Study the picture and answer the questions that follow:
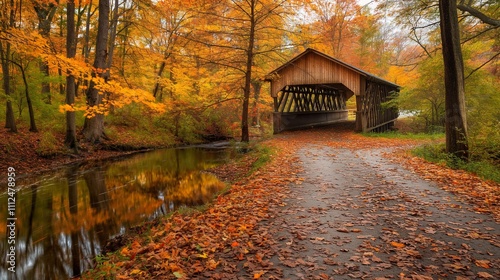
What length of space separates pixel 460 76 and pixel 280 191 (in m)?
6.89

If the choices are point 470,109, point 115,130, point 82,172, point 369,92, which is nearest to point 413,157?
point 470,109

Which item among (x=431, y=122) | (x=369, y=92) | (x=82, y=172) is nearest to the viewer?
(x=82, y=172)

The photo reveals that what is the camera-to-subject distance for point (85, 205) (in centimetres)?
788

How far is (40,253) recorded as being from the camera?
533cm

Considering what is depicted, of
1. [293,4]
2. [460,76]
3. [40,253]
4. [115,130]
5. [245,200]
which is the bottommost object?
[40,253]

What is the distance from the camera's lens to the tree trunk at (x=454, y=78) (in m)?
8.83

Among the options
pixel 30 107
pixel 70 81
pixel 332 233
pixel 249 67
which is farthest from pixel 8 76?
pixel 332 233

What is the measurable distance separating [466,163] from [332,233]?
666 cm

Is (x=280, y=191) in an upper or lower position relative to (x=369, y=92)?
lower

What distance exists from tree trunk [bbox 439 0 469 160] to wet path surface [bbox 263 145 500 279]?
2973 mm

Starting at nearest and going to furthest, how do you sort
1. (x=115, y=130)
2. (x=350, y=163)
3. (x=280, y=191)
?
1. (x=280, y=191)
2. (x=350, y=163)
3. (x=115, y=130)

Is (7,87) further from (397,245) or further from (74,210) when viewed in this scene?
(397,245)

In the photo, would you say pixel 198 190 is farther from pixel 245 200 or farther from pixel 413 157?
pixel 413 157

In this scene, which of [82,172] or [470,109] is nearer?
[82,172]
